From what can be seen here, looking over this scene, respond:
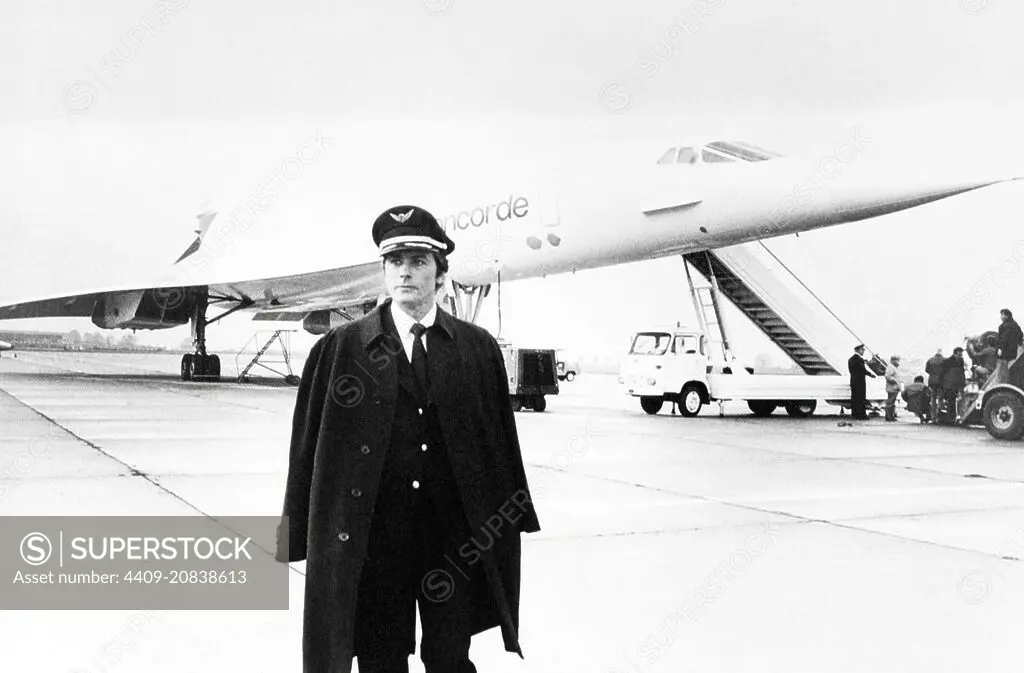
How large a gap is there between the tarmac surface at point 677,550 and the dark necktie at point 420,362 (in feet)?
3.47

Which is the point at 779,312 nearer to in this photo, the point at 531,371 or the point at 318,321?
the point at 531,371

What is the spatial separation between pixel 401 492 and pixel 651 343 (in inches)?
465

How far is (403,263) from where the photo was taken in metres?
2.42

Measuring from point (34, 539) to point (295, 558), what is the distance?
2.51m

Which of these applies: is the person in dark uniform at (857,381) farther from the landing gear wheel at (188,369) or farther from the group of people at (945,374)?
the landing gear wheel at (188,369)

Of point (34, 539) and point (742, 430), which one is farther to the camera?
point (742, 430)

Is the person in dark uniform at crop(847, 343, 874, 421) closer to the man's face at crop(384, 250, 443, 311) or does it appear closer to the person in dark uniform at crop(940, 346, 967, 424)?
the person in dark uniform at crop(940, 346, 967, 424)

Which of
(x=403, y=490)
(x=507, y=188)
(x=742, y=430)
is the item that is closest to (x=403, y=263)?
(x=403, y=490)

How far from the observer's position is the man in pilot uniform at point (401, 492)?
2287mm

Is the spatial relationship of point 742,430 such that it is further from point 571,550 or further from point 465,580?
point 465,580

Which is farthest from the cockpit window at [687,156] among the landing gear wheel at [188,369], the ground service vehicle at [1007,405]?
the landing gear wheel at [188,369]

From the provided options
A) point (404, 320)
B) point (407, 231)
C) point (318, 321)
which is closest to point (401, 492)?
point (404, 320)

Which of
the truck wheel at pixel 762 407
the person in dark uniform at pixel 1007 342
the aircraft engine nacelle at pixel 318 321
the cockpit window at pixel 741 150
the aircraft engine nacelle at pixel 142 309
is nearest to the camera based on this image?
the person in dark uniform at pixel 1007 342

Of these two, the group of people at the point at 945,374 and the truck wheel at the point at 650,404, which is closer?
the group of people at the point at 945,374
